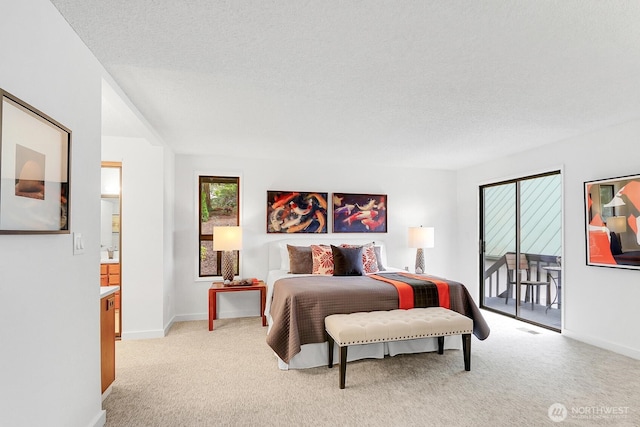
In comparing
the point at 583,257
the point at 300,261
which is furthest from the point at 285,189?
the point at 583,257

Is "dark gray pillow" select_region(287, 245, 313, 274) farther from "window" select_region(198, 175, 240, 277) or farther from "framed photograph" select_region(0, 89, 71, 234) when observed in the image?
"framed photograph" select_region(0, 89, 71, 234)

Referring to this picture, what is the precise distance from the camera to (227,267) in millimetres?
4516

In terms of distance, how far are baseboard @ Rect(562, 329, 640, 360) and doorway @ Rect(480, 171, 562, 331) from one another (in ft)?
0.77

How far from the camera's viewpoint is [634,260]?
3.25 m

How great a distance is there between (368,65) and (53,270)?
7.13 ft

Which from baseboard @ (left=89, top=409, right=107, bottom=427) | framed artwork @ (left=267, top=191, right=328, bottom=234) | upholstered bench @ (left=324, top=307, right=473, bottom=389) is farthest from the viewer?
framed artwork @ (left=267, top=191, right=328, bottom=234)

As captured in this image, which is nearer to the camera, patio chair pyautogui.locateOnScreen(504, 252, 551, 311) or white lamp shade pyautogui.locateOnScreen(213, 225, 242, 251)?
white lamp shade pyautogui.locateOnScreen(213, 225, 242, 251)

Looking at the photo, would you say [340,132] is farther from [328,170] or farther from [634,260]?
[634,260]

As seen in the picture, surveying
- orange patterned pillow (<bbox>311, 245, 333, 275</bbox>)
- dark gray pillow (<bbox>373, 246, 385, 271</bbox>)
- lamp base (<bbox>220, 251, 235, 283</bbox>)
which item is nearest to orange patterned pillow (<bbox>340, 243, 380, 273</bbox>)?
dark gray pillow (<bbox>373, 246, 385, 271</bbox>)

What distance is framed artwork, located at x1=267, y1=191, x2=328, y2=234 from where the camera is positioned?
5.06 meters

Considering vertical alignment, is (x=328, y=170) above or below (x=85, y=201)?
above

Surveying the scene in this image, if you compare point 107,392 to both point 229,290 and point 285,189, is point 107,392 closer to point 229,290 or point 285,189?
point 229,290

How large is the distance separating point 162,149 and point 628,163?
16.8 feet

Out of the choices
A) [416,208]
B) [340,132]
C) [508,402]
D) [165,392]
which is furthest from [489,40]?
[416,208]
